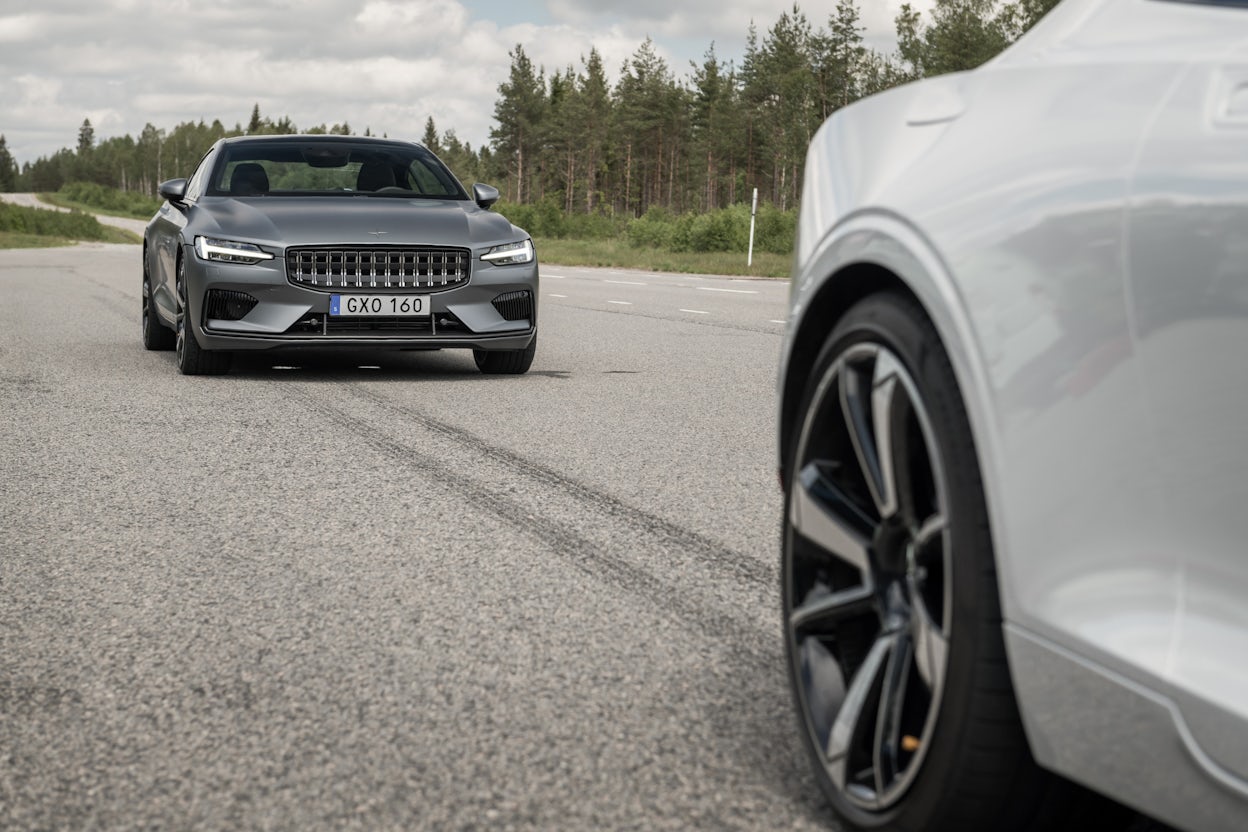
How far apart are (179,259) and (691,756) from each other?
7423mm

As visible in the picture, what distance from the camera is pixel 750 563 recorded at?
4.30 m

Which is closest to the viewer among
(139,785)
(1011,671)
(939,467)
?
(1011,671)

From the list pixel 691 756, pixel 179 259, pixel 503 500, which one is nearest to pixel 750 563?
pixel 503 500

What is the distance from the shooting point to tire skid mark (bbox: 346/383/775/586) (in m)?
4.28

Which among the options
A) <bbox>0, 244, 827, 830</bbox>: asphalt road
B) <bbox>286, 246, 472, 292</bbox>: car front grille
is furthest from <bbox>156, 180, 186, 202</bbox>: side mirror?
<bbox>0, 244, 827, 830</bbox>: asphalt road

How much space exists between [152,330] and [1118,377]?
33.3 ft

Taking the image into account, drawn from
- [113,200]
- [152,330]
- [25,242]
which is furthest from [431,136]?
[152,330]

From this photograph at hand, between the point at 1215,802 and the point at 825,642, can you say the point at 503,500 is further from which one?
the point at 1215,802

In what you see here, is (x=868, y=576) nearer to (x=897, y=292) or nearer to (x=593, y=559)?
(x=897, y=292)

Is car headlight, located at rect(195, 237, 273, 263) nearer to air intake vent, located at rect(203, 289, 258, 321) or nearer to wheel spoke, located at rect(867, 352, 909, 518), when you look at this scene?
air intake vent, located at rect(203, 289, 258, 321)

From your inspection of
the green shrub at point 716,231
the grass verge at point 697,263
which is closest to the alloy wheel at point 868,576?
the grass verge at point 697,263

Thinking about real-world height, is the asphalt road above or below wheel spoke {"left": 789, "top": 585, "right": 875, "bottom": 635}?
below

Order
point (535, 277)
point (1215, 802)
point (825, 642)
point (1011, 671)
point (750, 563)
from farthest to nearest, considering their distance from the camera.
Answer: point (535, 277) → point (750, 563) → point (825, 642) → point (1011, 671) → point (1215, 802)

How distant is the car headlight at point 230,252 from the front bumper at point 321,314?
38 mm
